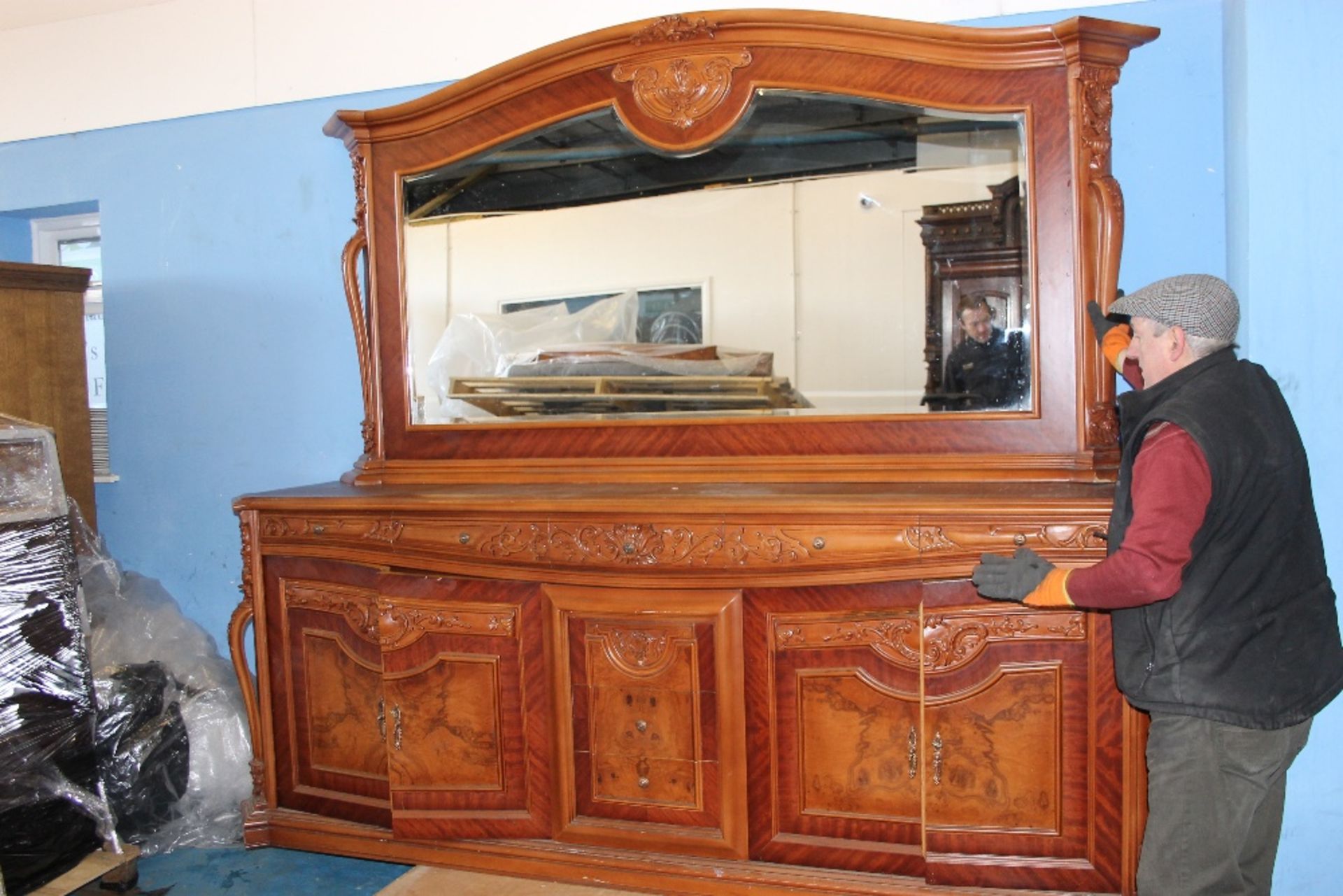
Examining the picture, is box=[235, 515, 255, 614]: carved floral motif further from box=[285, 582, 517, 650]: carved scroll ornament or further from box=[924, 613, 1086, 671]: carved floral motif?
box=[924, 613, 1086, 671]: carved floral motif

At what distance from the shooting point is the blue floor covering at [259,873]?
265 centimetres

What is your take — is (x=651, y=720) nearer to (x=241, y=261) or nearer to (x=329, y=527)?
(x=329, y=527)

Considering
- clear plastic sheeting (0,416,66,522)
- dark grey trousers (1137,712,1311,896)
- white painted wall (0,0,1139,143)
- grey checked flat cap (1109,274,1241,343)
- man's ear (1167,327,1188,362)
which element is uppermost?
white painted wall (0,0,1139,143)

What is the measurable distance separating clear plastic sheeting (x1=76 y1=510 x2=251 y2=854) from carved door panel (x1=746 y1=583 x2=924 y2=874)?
1592 mm

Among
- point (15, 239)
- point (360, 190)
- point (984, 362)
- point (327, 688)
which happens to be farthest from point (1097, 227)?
point (15, 239)

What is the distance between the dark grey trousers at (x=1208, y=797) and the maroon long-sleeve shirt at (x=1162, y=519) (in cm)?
26

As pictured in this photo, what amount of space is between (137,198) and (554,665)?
2.24 metres

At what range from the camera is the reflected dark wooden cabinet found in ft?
7.19

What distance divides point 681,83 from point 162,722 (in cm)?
223

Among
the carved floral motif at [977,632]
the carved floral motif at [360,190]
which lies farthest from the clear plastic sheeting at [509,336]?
the carved floral motif at [977,632]

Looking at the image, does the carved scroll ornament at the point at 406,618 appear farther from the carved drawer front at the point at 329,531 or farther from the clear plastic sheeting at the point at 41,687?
the clear plastic sheeting at the point at 41,687

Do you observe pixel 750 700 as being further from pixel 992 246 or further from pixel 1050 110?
pixel 1050 110

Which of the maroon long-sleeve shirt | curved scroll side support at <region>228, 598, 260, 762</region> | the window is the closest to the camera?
the maroon long-sleeve shirt

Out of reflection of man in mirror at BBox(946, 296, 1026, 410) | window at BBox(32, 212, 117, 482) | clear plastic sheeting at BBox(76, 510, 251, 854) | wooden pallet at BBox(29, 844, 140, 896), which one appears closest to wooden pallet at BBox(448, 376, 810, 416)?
reflection of man in mirror at BBox(946, 296, 1026, 410)
